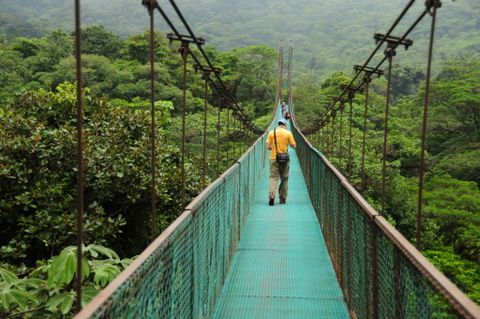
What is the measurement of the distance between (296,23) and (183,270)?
105 metres

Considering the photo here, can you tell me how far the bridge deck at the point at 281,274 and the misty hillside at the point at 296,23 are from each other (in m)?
50.3

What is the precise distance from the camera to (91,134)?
6449 mm

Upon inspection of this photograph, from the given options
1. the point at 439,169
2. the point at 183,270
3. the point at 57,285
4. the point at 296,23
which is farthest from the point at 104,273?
the point at 296,23

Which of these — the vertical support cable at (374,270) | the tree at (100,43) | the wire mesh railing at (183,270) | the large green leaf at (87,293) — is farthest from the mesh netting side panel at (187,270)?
the tree at (100,43)

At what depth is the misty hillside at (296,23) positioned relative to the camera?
2623 inches

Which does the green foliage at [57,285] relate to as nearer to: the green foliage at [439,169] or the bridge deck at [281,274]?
the bridge deck at [281,274]

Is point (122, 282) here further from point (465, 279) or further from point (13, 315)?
point (465, 279)

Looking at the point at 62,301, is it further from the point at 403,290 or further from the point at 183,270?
the point at 403,290

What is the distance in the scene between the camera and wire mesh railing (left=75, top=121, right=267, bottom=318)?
1.24 m

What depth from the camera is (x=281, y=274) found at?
3467 millimetres

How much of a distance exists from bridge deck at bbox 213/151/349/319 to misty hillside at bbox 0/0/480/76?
50273 millimetres

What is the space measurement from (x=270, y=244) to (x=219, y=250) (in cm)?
131

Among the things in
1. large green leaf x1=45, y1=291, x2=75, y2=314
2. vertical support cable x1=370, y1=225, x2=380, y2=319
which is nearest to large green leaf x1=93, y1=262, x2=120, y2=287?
large green leaf x1=45, y1=291, x2=75, y2=314

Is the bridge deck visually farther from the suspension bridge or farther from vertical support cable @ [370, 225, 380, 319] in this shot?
vertical support cable @ [370, 225, 380, 319]
